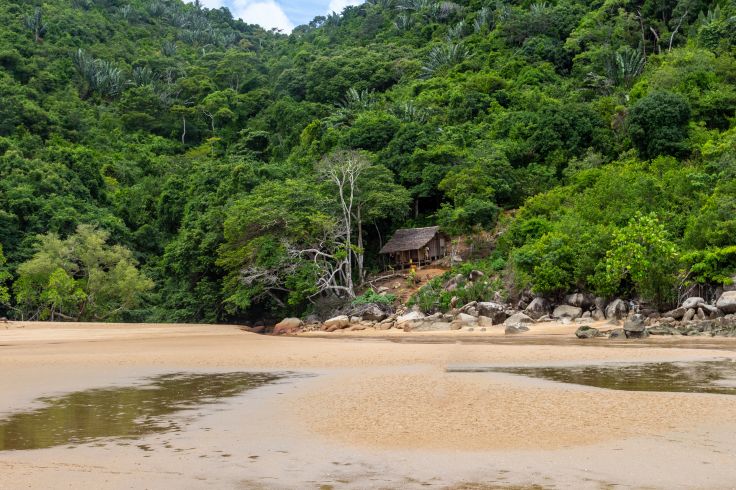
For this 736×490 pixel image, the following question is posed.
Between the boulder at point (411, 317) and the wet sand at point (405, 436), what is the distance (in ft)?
54.0

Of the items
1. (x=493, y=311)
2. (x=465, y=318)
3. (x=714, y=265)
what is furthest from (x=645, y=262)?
(x=465, y=318)

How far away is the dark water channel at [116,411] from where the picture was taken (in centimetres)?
953

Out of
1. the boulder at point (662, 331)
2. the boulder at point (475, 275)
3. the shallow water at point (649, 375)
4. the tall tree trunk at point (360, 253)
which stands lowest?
the shallow water at point (649, 375)

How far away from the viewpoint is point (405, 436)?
9219mm

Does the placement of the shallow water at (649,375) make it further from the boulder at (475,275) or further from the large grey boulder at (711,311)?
the boulder at (475,275)

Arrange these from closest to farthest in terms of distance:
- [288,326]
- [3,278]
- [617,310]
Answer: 1. [617,310]
2. [288,326]
3. [3,278]

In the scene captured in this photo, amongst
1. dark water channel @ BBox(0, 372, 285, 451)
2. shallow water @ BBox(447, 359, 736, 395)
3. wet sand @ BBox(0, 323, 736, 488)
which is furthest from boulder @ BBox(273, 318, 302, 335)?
shallow water @ BBox(447, 359, 736, 395)

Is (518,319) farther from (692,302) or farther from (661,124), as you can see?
(661,124)

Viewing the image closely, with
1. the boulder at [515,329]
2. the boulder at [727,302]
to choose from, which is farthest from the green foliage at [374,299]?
the boulder at [727,302]

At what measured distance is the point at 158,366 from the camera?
61.6ft

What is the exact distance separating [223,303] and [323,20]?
100 m

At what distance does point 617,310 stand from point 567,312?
2474mm

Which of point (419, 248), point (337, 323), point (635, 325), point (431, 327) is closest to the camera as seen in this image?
point (635, 325)

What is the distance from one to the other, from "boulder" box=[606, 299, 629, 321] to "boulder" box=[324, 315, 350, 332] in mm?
13578
